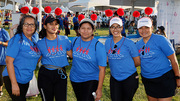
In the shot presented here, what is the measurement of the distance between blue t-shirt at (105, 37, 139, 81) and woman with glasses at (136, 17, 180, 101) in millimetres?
204

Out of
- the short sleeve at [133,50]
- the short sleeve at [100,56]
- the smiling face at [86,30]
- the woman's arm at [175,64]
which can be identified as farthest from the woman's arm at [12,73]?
the woman's arm at [175,64]

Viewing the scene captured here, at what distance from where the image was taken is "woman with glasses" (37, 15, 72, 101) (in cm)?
273

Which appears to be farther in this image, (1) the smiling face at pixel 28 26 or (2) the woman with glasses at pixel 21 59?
(1) the smiling face at pixel 28 26

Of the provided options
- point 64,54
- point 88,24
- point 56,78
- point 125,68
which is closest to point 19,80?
point 56,78

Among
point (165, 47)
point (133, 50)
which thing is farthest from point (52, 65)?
point (165, 47)

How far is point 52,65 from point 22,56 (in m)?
0.44

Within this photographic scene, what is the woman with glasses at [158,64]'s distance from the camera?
9.11ft

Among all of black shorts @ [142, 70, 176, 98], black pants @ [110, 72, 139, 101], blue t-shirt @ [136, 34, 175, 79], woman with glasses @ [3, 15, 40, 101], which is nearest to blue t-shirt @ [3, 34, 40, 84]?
woman with glasses @ [3, 15, 40, 101]

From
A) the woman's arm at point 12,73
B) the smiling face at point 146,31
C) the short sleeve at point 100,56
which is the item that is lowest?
the woman's arm at point 12,73

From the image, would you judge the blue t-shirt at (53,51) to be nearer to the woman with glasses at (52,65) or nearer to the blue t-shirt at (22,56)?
the woman with glasses at (52,65)

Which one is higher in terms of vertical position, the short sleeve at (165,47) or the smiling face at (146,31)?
the smiling face at (146,31)

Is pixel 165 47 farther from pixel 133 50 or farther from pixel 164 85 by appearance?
pixel 164 85

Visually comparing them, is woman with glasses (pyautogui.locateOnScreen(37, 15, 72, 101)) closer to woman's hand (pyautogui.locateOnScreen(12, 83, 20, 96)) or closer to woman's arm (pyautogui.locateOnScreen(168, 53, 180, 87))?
woman's hand (pyautogui.locateOnScreen(12, 83, 20, 96))

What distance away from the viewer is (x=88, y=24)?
2719 mm
